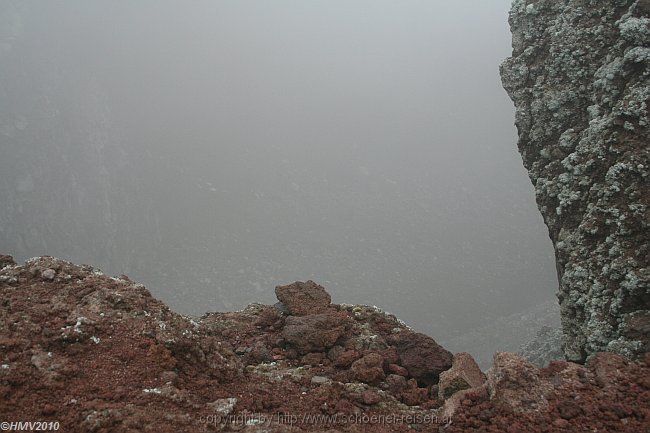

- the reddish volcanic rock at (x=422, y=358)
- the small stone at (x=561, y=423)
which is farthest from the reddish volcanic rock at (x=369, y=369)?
the small stone at (x=561, y=423)

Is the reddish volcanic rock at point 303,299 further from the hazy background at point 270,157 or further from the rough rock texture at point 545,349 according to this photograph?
the hazy background at point 270,157

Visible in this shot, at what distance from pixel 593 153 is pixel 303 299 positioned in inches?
295

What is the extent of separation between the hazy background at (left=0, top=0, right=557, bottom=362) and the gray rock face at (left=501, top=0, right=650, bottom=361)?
108ft

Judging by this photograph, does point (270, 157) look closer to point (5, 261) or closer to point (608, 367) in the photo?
point (5, 261)

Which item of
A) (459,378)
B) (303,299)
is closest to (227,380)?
(303,299)

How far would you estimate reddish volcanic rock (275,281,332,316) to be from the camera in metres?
11.2

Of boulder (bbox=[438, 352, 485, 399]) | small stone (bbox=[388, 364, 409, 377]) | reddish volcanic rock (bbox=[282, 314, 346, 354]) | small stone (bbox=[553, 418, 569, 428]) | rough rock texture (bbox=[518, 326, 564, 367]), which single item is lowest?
small stone (bbox=[553, 418, 569, 428])

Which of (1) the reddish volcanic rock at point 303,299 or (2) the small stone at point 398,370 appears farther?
(1) the reddish volcanic rock at point 303,299

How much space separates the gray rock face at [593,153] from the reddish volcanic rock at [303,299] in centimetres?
567

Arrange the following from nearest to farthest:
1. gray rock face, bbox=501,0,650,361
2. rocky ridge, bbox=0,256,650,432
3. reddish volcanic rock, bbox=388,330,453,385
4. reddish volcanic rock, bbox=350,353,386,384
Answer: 1. rocky ridge, bbox=0,256,650,432
2. gray rock face, bbox=501,0,650,361
3. reddish volcanic rock, bbox=350,353,386,384
4. reddish volcanic rock, bbox=388,330,453,385

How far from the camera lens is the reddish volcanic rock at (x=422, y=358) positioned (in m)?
9.15

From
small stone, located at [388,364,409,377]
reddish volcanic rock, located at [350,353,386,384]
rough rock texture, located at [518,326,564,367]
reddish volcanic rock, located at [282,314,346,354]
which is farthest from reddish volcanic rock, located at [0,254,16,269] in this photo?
rough rock texture, located at [518,326,564,367]

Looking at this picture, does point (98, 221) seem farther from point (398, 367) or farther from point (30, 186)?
point (398, 367)

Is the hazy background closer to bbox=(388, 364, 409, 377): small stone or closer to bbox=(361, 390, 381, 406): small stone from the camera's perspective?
bbox=(388, 364, 409, 377): small stone
